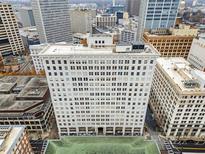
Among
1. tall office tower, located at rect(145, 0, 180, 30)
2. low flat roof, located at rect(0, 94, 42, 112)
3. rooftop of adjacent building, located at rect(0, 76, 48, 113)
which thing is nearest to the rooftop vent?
rooftop of adjacent building, located at rect(0, 76, 48, 113)

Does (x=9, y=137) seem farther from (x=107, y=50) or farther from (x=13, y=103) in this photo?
(x=107, y=50)

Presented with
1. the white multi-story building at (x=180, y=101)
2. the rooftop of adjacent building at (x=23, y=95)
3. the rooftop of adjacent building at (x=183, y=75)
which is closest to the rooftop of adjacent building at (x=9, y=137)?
the rooftop of adjacent building at (x=23, y=95)

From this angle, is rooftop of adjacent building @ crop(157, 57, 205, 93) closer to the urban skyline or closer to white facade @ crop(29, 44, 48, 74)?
the urban skyline

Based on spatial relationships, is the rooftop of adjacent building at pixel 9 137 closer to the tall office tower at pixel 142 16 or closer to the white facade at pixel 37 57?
the white facade at pixel 37 57

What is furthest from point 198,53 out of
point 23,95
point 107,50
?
point 23,95

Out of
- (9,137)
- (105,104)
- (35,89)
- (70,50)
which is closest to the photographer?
(9,137)
